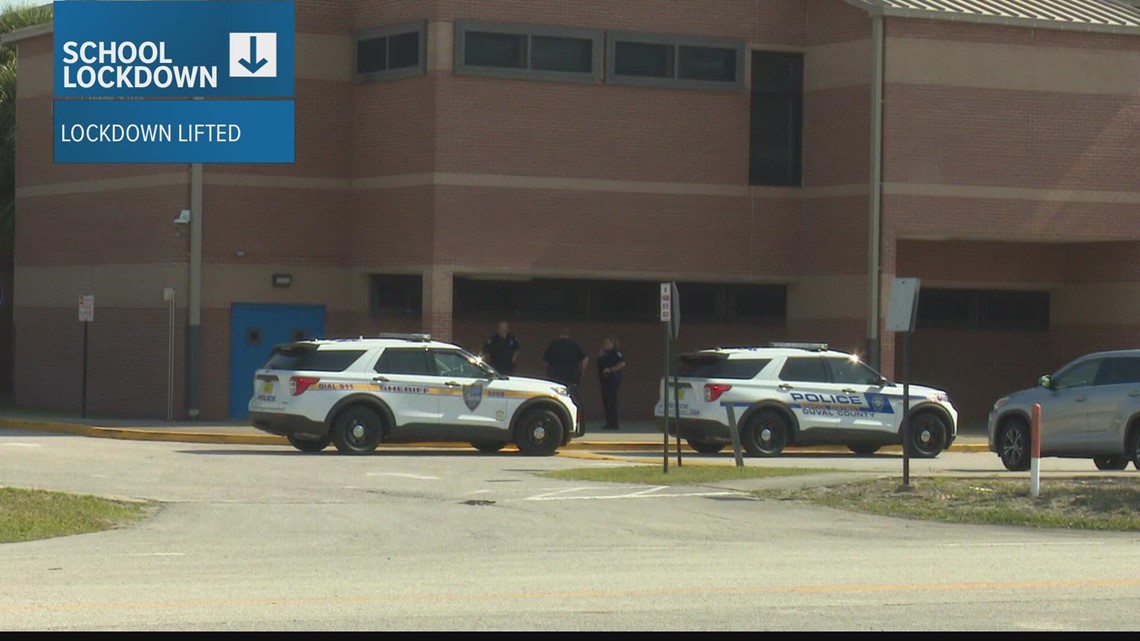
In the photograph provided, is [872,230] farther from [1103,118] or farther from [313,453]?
[313,453]

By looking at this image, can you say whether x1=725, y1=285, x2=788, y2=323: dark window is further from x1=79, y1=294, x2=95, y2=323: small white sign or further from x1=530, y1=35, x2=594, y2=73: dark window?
x1=79, y1=294, x2=95, y2=323: small white sign

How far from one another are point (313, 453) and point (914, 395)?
30.6 ft

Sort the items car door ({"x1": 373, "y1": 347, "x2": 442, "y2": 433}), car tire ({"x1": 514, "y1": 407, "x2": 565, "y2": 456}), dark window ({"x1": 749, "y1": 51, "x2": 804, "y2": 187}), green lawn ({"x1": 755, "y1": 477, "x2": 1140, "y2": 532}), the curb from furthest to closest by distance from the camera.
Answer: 1. dark window ({"x1": 749, "y1": 51, "x2": 804, "y2": 187})
2. the curb
3. car tire ({"x1": 514, "y1": 407, "x2": 565, "y2": 456})
4. car door ({"x1": 373, "y1": 347, "x2": 442, "y2": 433})
5. green lawn ({"x1": 755, "y1": 477, "x2": 1140, "y2": 532})

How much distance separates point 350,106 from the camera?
→ 34.0 m

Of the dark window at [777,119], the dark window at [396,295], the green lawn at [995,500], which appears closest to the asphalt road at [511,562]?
the green lawn at [995,500]

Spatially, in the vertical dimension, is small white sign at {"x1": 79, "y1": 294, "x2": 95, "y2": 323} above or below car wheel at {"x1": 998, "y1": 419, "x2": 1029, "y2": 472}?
above

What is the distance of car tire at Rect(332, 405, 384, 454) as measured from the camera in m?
25.9

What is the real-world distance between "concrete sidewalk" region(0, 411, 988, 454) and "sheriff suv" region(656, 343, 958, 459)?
1.98 m

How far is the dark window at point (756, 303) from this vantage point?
35.4 m

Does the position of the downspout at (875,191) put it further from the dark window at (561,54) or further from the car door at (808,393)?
the car door at (808,393)

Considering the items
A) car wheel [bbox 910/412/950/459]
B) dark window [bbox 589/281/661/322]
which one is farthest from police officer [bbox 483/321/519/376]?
car wheel [bbox 910/412/950/459]

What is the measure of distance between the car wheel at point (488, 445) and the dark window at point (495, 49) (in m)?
7.89

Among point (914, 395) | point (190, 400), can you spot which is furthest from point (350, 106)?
point (914, 395)

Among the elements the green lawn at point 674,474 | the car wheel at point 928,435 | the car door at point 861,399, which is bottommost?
the green lawn at point 674,474
